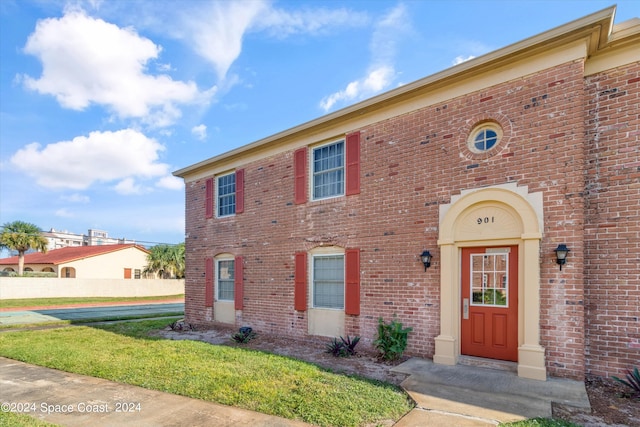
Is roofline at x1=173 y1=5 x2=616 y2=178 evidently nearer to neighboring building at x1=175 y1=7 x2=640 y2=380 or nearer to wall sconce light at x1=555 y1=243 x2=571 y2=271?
neighboring building at x1=175 y1=7 x2=640 y2=380

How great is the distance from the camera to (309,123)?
933 cm

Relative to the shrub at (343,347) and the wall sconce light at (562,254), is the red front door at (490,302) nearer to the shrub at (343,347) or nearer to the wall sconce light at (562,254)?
the wall sconce light at (562,254)

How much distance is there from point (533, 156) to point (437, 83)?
228cm

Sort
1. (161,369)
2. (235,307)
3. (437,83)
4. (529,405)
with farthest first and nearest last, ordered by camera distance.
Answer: (235,307)
(437,83)
(161,369)
(529,405)

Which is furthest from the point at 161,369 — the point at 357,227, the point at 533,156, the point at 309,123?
the point at 533,156

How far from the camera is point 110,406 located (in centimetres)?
485

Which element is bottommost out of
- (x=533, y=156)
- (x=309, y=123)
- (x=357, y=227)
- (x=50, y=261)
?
(x=50, y=261)

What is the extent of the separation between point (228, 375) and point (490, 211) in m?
5.27

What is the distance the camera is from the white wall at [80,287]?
24.6 m

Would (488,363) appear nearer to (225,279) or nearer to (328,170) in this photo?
(328,170)

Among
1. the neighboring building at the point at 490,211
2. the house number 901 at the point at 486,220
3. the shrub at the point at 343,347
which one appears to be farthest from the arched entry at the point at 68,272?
the house number 901 at the point at 486,220

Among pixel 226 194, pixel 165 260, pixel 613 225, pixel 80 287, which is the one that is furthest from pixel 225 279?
pixel 165 260

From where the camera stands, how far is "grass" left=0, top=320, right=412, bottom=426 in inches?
182

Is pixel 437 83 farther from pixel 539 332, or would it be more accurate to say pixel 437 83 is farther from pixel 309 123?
pixel 539 332
